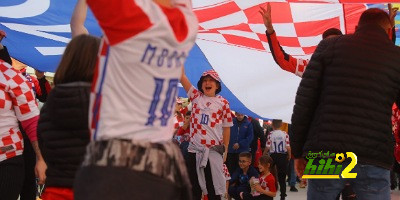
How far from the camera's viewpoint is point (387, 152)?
380cm

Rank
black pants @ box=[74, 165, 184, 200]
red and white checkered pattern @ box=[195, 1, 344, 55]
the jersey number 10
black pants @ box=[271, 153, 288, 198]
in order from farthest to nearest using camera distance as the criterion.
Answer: black pants @ box=[271, 153, 288, 198]
red and white checkered pattern @ box=[195, 1, 344, 55]
the jersey number 10
black pants @ box=[74, 165, 184, 200]

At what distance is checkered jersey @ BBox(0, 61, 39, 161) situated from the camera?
199 inches

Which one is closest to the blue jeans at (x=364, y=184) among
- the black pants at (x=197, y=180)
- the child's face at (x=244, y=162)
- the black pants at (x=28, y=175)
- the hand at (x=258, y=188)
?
the black pants at (x=28, y=175)

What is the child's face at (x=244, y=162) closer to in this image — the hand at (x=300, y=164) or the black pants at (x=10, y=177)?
the black pants at (x=10, y=177)

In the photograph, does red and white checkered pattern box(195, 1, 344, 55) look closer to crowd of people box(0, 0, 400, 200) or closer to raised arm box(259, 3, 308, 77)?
raised arm box(259, 3, 308, 77)

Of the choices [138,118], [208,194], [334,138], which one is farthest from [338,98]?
[208,194]

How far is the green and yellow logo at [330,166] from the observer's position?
3.73 m

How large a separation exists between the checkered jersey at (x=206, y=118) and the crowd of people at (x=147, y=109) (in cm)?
246

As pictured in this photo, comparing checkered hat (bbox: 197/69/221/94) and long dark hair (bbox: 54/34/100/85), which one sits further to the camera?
checkered hat (bbox: 197/69/221/94)

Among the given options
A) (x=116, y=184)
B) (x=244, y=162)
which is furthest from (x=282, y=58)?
(x=244, y=162)

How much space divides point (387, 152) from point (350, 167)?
0.22 meters

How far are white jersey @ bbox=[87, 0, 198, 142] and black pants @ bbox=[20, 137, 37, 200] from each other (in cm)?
431

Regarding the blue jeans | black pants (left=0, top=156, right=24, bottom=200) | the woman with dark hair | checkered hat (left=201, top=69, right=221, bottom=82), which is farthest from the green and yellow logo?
checkered hat (left=201, top=69, right=221, bottom=82)

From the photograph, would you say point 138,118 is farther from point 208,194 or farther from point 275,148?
point 275,148
